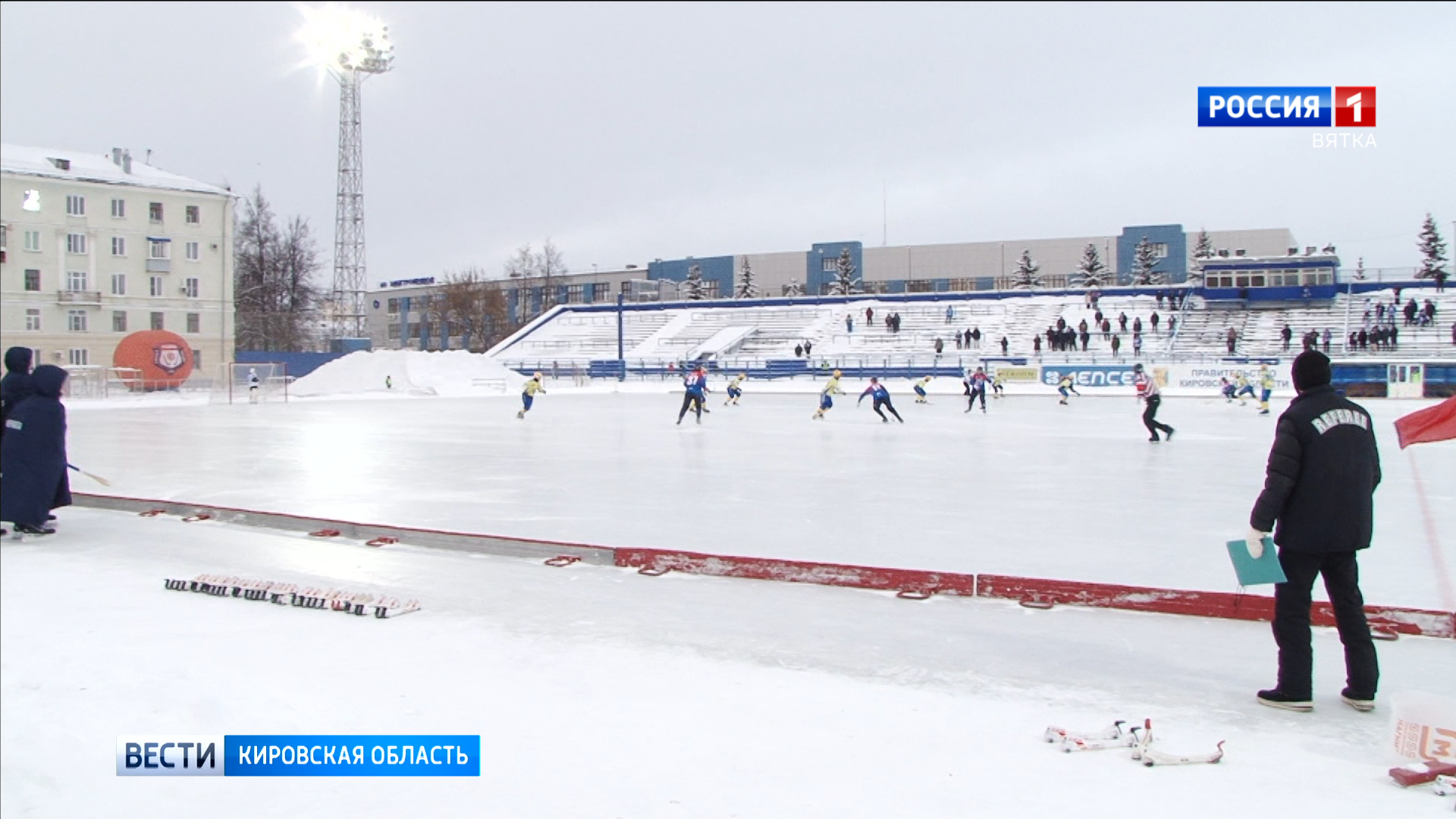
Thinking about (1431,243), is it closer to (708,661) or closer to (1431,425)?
(1431,425)

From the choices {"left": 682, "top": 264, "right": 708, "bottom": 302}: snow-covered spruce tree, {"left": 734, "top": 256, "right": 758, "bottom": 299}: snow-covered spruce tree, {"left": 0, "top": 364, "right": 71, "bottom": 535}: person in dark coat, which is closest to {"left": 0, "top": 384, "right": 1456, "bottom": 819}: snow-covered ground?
{"left": 0, "top": 364, "right": 71, "bottom": 535}: person in dark coat

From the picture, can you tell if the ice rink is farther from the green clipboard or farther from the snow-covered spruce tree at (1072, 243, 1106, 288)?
the snow-covered spruce tree at (1072, 243, 1106, 288)

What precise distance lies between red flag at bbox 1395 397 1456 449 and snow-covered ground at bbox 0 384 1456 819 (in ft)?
3.43

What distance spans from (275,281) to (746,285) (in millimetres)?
32329

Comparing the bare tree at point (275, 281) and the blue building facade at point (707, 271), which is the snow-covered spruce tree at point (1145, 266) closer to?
the blue building facade at point (707, 271)

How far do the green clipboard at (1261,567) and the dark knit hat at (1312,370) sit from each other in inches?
25.8

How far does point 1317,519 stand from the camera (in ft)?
13.1

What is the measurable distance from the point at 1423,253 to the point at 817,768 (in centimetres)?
504

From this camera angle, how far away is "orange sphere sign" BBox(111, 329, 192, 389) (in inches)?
1507

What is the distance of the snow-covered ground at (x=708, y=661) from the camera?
337 cm

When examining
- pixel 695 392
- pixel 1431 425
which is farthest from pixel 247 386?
pixel 1431 425

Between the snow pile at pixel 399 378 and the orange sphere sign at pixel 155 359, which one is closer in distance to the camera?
the orange sphere sign at pixel 155 359

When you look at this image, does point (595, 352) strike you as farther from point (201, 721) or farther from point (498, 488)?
point (201, 721)

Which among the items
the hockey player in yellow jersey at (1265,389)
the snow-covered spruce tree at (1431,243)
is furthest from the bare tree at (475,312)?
the snow-covered spruce tree at (1431,243)
